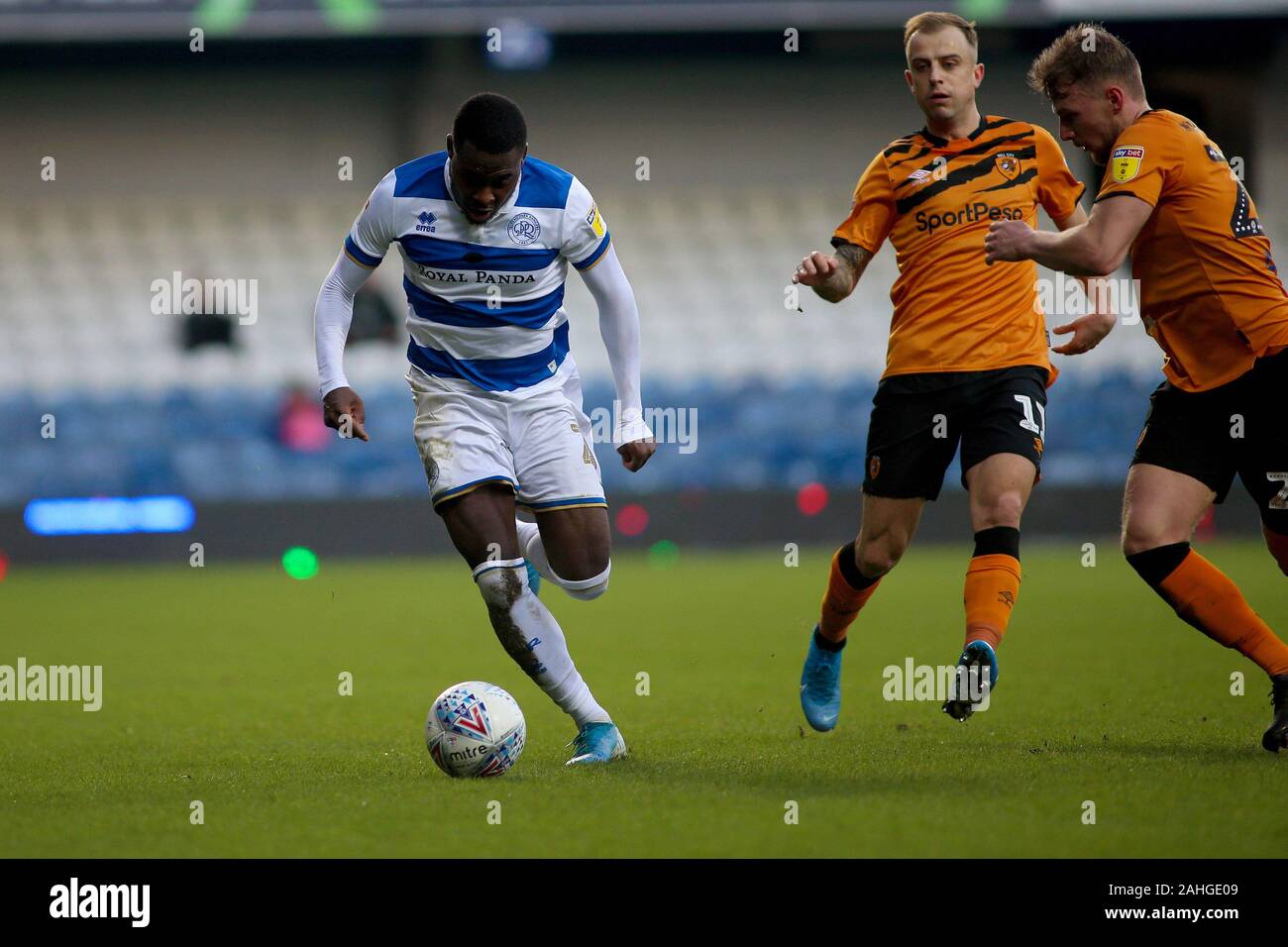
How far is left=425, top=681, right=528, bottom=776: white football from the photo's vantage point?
16.1 feet

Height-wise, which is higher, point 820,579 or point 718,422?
point 718,422

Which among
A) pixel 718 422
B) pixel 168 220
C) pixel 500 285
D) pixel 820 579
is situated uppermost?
pixel 168 220

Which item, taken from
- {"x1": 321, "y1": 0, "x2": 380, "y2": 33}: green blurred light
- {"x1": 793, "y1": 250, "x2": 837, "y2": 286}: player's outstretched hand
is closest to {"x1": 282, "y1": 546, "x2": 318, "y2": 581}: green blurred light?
{"x1": 321, "y1": 0, "x2": 380, "y2": 33}: green blurred light

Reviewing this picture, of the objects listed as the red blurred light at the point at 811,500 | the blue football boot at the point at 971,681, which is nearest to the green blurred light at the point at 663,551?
the red blurred light at the point at 811,500

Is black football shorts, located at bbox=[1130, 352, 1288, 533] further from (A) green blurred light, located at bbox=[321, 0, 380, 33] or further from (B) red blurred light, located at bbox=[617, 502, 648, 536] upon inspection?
(A) green blurred light, located at bbox=[321, 0, 380, 33]

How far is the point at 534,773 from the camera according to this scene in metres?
4.99

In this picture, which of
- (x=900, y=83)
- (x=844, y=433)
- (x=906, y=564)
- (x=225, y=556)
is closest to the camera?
(x=906, y=564)

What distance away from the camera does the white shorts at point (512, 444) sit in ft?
17.4

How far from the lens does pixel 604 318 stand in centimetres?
554

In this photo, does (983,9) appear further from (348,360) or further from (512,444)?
(512,444)

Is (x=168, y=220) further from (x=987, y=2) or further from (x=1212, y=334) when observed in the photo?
(x=1212, y=334)

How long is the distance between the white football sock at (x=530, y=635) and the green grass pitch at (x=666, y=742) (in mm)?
228
